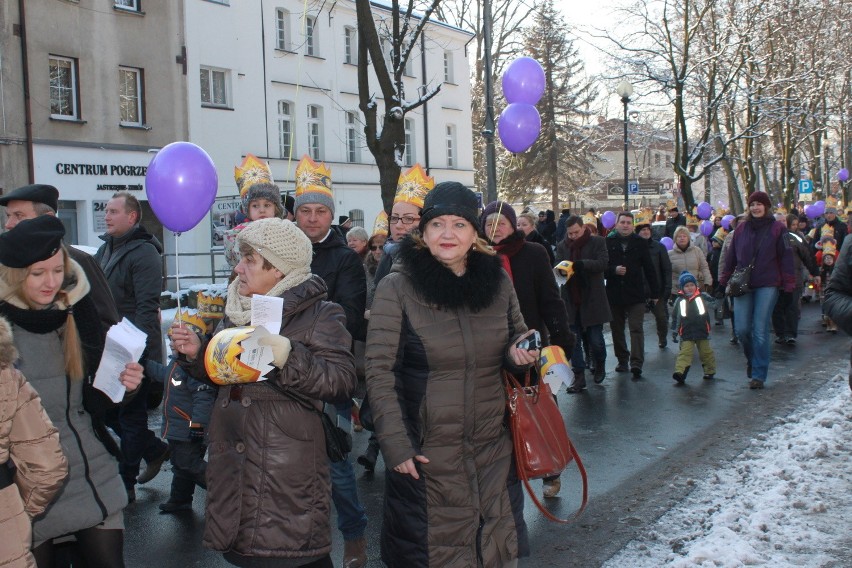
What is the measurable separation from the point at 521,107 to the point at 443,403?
499 cm

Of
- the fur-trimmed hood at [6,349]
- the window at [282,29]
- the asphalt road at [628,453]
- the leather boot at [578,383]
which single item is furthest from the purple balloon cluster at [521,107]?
the window at [282,29]

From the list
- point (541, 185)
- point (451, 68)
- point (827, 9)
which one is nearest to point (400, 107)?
point (827, 9)

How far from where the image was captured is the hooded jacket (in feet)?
19.4

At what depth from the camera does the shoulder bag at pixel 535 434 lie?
349 centimetres

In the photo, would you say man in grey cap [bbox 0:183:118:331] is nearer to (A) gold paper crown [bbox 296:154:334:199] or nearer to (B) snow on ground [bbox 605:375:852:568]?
(A) gold paper crown [bbox 296:154:334:199]

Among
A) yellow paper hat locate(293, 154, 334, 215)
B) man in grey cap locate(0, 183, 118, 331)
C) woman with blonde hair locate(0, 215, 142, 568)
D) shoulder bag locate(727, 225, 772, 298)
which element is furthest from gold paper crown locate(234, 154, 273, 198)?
woman with blonde hair locate(0, 215, 142, 568)

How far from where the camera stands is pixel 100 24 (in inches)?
894

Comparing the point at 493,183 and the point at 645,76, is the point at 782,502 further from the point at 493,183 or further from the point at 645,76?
the point at 645,76

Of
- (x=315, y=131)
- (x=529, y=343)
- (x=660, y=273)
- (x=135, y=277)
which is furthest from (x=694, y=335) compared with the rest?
(x=315, y=131)

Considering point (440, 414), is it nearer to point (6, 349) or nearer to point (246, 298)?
point (246, 298)

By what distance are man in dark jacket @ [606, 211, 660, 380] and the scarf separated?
7.47m

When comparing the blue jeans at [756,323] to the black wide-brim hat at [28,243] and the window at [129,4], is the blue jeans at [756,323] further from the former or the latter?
the window at [129,4]

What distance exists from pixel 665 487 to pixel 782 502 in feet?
2.70

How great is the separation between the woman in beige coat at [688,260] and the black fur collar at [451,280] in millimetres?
9392
